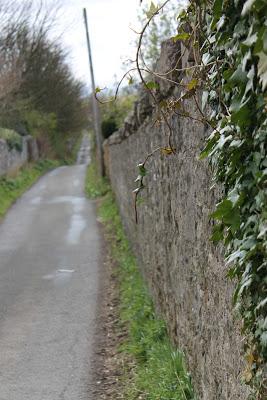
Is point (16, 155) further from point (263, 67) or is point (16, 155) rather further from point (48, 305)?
point (263, 67)

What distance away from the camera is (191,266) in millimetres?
4289

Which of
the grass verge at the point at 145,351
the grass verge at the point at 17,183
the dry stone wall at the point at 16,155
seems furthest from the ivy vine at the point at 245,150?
the dry stone wall at the point at 16,155

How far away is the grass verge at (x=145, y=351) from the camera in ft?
15.0

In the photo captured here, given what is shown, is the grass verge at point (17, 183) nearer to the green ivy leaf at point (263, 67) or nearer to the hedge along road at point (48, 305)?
the hedge along road at point (48, 305)

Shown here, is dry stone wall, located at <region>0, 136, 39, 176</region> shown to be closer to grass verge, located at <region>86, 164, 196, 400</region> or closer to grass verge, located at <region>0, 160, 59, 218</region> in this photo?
grass verge, located at <region>0, 160, 59, 218</region>

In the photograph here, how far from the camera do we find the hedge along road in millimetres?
5465

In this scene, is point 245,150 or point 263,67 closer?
point 263,67

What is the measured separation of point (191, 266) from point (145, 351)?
1781 millimetres

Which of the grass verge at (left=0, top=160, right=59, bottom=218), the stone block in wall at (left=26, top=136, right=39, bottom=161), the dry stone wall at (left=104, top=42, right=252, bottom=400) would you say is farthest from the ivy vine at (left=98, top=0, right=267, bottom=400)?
the stone block in wall at (left=26, top=136, right=39, bottom=161)

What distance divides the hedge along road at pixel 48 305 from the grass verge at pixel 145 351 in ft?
1.33

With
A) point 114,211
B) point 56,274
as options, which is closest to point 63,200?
point 114,211

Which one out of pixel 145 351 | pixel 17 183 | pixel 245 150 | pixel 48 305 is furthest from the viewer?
pixel 17 183

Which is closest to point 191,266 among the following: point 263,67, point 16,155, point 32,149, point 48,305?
point 263,67

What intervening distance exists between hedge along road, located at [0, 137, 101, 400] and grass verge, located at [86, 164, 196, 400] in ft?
1.33
